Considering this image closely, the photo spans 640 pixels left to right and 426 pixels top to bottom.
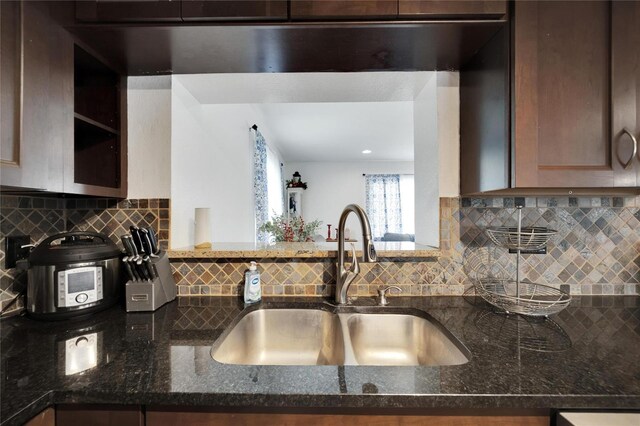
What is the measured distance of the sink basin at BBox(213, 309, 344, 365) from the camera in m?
0.98

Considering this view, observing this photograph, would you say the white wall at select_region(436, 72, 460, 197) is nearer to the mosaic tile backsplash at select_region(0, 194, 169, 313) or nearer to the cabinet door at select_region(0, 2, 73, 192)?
the mosaic tile backsplash at select_region(0, 194, 169, 313)

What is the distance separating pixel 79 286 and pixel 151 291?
0.21 metres

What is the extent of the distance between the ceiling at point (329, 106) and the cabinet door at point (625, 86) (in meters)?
0.54

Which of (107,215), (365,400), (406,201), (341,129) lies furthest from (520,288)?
(406,201)

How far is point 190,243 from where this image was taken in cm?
127

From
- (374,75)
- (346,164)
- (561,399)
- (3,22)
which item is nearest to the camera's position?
(561,399)

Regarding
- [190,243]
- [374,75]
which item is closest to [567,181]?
[374,75]

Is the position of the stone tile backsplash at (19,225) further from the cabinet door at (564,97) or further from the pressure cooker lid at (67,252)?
the cabinet door at (564,97)

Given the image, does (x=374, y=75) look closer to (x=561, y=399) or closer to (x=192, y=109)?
(x=192, y=109)

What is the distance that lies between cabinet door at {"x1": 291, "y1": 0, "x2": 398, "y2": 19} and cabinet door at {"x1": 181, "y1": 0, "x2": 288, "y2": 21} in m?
0.05

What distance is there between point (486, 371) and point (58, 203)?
160cm

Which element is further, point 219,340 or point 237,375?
point 219,340

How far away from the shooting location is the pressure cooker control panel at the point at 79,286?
861mm

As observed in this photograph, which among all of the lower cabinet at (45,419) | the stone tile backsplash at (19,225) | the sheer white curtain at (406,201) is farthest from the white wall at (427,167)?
the sheer white curtain at (406,201)
